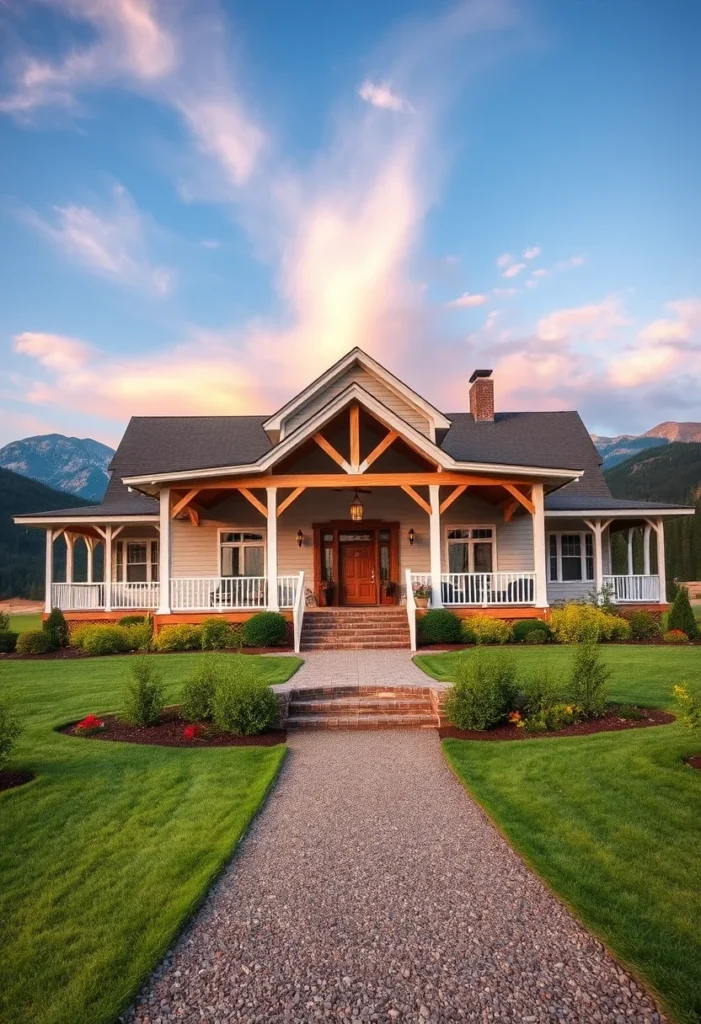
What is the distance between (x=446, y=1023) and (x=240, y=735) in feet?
18.8

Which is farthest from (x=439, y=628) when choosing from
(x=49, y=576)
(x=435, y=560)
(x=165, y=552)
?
(x=49, y=576)

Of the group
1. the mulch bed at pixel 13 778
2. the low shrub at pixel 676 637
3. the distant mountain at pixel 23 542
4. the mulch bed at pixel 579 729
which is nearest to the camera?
the mulch bed at pixel 13 778

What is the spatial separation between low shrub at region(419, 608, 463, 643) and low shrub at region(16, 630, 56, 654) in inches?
384

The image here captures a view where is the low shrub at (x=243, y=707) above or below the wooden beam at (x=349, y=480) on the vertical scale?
below

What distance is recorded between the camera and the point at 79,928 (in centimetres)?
369

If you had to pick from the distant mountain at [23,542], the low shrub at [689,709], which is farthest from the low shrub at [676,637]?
the distant mountain at [23,542]

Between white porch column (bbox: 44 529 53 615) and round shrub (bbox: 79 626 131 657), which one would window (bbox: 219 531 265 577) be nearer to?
round shrub (bbox: 79 626 131 657)

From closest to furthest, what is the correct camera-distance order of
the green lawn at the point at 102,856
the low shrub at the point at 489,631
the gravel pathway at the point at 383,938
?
the gravel pathway at the point at 383,938
the green lawn at the point at 102,856
the low shrub at the point at 489,631

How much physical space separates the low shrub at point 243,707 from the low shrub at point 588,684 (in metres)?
4.10

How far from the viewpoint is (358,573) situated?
19094 millimetres

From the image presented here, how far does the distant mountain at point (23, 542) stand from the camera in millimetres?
52906

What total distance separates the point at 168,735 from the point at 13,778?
2.14 meters

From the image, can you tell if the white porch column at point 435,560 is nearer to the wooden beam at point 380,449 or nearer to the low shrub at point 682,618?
the wooden beam at point 380,449

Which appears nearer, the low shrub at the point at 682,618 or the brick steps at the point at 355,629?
the brick steps at the point at 355,629
